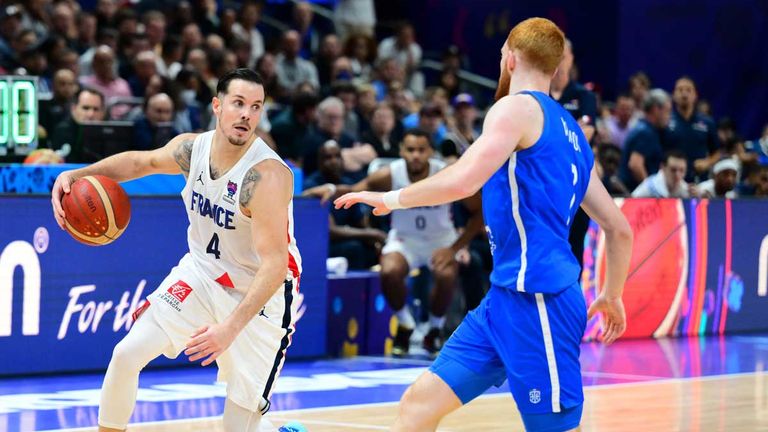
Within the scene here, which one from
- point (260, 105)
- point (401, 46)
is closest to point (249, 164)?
point (260, 105)

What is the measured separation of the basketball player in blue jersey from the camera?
4.74m

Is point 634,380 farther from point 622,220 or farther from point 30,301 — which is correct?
point 622,220

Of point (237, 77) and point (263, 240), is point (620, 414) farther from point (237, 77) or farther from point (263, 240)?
point (237, 77)

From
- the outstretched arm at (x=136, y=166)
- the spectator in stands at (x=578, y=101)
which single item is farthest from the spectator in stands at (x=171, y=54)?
the outstretched arm at (x=136, y=166)

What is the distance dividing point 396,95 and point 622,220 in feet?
34.4

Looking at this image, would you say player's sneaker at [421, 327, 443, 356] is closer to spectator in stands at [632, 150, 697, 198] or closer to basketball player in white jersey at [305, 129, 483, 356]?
basketball player in white jersey at [305, 129, 483, 356]

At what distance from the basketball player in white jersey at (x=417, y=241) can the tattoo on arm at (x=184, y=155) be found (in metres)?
4.25

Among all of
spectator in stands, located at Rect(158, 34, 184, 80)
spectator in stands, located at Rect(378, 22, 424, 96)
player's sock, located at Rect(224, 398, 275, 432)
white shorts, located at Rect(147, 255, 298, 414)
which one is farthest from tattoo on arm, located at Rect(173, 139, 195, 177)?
spectator in stands, located at Rect(378, 22, 424, 96)

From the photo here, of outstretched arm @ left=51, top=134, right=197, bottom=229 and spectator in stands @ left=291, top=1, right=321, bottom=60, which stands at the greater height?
spectator in stands @ left=291, top=1, right=321, bottom=60

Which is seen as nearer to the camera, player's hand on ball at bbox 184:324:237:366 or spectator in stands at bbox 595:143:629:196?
player's hand on ball at bbox 184:324:237:366

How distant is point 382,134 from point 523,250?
879cm

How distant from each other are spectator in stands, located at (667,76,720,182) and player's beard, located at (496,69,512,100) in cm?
961

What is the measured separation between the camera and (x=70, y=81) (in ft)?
40.0

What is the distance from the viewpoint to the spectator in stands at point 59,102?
38.2 ft
